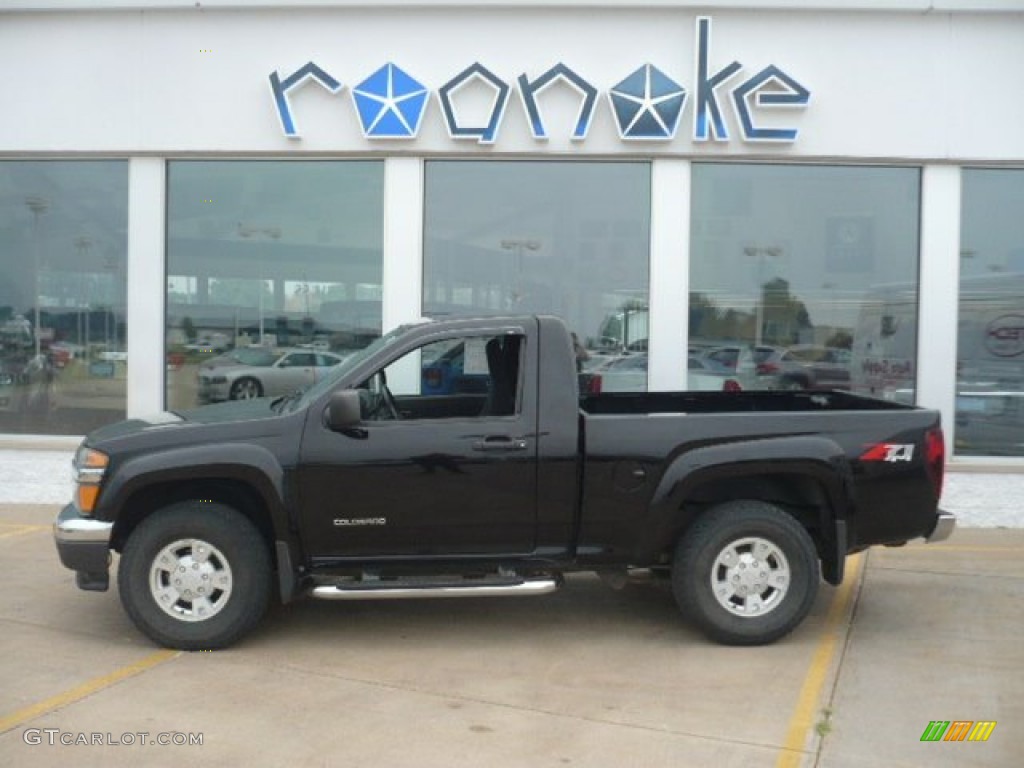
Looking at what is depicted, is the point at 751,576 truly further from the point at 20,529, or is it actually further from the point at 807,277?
the point at 20,529

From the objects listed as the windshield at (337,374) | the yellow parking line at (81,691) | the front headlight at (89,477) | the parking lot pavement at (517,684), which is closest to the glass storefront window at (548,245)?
the parking lot pavement at (517,684)

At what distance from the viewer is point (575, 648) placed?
642 centimetres

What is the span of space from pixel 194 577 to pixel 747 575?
3.11m

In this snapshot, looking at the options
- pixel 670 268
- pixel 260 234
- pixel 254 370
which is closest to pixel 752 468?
pixel 670 268

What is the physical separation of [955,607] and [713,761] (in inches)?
134

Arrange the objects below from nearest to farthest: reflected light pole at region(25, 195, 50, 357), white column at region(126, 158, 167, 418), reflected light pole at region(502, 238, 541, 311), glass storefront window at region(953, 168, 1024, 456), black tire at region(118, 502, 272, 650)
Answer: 1. black tire at region(118, 502, 272, 650)
2. glass storefront window at region(953, 168, 1024, 456)
3. reflected light pole at region(502, 238, 541, 311)
4. white column at region(126, 158, 167, 418)
5. reflected light pole at region(25, 195, 50, 357)

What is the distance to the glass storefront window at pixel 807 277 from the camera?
11.8 meters

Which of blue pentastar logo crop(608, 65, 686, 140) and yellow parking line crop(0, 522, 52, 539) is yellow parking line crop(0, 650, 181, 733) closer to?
yellow parking line crop(0, 522, 52, 539)

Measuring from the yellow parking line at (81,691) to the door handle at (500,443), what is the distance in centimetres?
206

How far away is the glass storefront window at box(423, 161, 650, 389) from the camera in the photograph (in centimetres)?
1188

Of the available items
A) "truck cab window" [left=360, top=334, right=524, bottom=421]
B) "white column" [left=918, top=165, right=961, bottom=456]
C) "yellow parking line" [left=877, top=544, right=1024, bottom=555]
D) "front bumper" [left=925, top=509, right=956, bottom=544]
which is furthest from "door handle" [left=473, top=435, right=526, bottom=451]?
"white column" [left=918, top=165, right=961, bottom=456]
